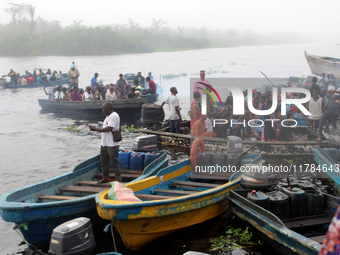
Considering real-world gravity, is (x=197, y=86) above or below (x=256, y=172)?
above

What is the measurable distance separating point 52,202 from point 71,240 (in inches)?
49.3

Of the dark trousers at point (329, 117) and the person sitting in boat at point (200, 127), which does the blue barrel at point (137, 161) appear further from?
the dark trousers at point (329, 117)

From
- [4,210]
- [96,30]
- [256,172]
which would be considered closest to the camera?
[4,210]

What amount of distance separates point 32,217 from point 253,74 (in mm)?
41706

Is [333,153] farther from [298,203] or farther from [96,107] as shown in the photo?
[96,107]

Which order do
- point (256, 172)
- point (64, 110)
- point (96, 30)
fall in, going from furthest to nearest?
point (96, 30)
point (64, 110)
point (256, 172)

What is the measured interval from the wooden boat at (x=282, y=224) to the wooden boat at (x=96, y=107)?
11082mm

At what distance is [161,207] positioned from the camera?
17.5 feet

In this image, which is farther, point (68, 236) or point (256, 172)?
point (256, 172)

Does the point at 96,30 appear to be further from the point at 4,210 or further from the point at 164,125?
the point at 4,210

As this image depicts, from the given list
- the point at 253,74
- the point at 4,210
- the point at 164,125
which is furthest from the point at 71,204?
the point at 253,74

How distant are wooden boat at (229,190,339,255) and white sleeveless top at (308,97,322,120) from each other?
15.3 ft

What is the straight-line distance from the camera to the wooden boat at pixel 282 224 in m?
4.70

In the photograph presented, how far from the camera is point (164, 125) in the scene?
1280cm
